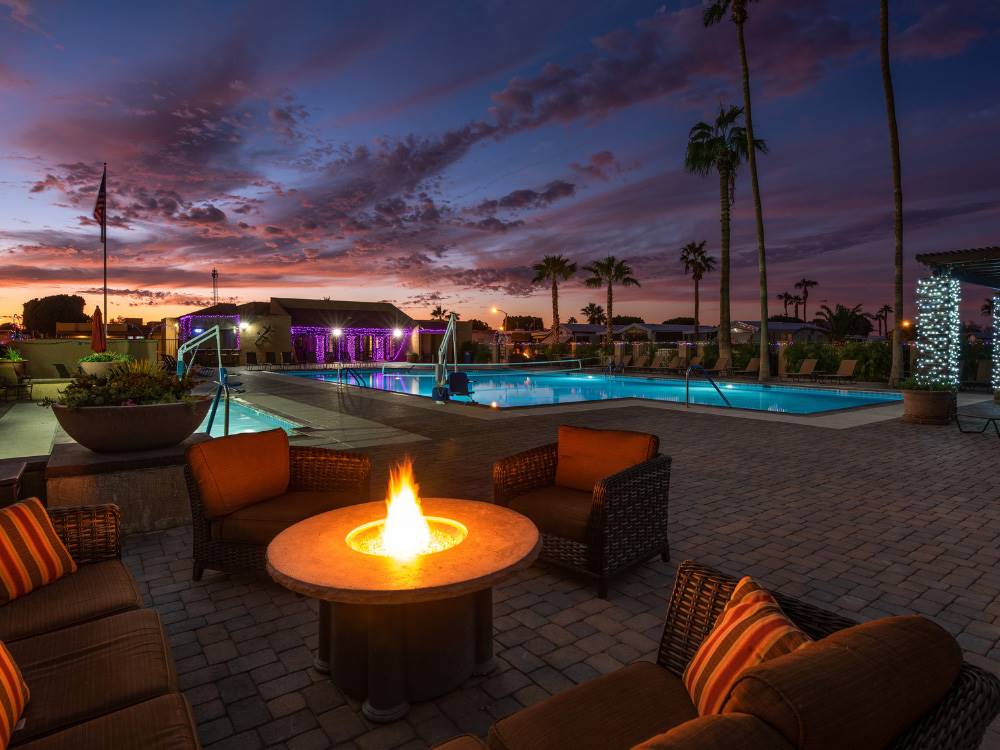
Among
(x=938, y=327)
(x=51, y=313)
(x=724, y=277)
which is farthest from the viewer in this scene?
(x=51, y=313)

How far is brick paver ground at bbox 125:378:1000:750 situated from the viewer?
2482mm

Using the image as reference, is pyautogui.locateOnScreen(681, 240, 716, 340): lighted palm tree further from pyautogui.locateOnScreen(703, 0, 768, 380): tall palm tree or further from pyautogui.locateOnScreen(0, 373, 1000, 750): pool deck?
pyautogui.locateOnScreen(0, 373, 1000, 750): pool deck

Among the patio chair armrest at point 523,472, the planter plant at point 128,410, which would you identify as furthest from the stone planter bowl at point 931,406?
the planter plant at point 128,410

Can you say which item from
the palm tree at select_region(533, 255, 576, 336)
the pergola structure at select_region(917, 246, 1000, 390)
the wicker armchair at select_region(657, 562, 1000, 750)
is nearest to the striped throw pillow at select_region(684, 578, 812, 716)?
the wicker armchair at select_region(657, 562, 1000, 750)

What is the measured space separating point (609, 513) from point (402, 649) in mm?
1618

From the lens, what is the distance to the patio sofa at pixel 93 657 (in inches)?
62.5

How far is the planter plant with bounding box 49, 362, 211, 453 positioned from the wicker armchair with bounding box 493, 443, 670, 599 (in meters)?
3.04

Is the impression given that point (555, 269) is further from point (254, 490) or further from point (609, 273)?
point (254, 490)

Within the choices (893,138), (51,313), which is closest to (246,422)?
(893,138)

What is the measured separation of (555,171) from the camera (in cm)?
→ 2669

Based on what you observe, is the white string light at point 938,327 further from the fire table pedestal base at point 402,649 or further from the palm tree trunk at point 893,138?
the fire table pedestal base at point 402,649

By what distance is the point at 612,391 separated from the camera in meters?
21.0

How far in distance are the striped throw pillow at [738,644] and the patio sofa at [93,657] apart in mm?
1462

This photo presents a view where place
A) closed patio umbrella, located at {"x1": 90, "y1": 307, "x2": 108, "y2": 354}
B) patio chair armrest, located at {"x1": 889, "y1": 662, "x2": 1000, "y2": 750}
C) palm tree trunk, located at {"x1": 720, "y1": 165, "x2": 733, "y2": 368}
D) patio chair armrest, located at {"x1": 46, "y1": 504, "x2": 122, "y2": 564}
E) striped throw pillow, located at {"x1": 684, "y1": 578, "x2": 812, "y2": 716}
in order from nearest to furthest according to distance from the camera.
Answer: patio chair armrest, located at {"x1": 889, "y1": 662, "x2": 1000, "y2": 750}, striped throw pillow, located at {"x1": 684, "y1": 578, "x2": 812, "y2": 716}, patio chair armrest, located at {"x1": 46, "y1": 504, "x2": 122, "y2": 564}, closed patio umbrella, located at {"x1": 90, "y1": 307, "x2": 108, "y2": 354}, palm tree trunk, located at {"x1": 720, "y1": 165, "x2": 733, "y2": 368}
